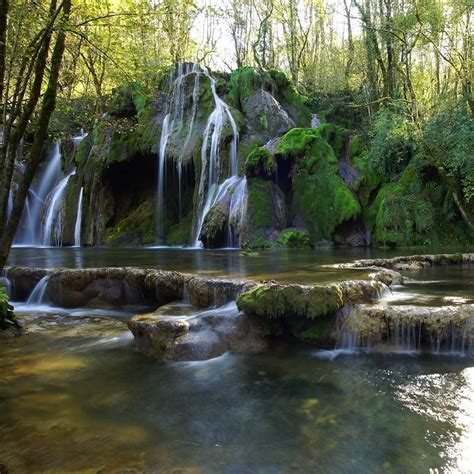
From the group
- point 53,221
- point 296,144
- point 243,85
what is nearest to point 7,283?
point 296,144

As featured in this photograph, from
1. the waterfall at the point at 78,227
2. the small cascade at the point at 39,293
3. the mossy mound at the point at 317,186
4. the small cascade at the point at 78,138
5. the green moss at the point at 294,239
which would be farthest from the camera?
the small cascade at the point at 78,138

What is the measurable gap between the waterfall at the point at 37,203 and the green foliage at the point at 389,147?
16567mm

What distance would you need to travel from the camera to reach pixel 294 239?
1669 centimetres

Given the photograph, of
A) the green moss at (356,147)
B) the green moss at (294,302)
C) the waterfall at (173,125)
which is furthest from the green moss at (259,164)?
the green moss at (294,302)

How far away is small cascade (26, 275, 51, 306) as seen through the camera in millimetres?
9141

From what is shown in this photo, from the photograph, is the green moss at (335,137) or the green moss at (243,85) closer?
the green moss at (335,137)

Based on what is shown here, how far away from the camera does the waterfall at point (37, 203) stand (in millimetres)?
22694

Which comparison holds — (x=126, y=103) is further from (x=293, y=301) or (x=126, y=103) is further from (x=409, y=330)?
(x=409, y=330)

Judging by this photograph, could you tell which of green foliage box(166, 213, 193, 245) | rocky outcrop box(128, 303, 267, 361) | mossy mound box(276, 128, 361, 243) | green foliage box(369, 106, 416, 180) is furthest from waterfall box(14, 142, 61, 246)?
rocky outcrop box(128, 303, 267, 361)

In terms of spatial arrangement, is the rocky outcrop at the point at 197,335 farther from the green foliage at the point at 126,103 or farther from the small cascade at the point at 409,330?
the green foliage at the point at 126,103

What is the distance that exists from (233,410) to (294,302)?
2.09m

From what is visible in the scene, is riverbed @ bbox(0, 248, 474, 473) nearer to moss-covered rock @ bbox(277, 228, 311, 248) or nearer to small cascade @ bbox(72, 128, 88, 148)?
moss-covered rock @ bbox(277, 228, 311, 248)

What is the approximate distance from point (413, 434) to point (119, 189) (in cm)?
2144

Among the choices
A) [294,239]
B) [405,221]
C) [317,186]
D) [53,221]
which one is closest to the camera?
[405,221]
